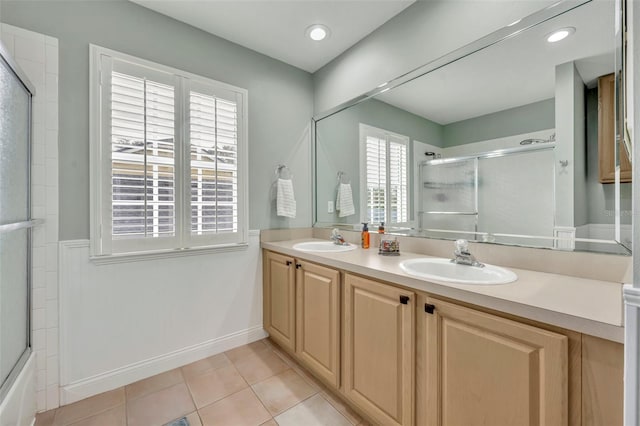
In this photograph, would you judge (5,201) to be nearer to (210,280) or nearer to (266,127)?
(210,280)

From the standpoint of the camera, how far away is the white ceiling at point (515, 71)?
1.11 meters

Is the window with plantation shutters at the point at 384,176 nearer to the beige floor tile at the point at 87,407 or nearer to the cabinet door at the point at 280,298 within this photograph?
the cabinet door at the point at 280,298

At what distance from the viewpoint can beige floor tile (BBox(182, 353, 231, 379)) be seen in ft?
6.27

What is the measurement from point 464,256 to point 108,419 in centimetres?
215

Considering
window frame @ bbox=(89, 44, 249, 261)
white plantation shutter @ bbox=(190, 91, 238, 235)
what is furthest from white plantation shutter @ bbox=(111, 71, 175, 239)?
white plantation shutter @ bbox=(190, 91, 238, 235)

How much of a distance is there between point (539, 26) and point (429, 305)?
1.41 meters

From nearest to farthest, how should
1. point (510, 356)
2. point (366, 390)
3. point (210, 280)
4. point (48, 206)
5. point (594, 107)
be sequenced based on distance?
point (510, 356) → point (594, 107) → point (366, 390) → point (48, 206) → point (210, 280)

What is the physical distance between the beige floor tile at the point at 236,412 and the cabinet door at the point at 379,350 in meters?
0.52

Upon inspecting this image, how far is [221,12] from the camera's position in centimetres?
190

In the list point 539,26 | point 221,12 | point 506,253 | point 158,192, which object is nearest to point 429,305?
point 506,253

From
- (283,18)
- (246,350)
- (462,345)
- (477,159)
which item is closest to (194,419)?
(246,350)

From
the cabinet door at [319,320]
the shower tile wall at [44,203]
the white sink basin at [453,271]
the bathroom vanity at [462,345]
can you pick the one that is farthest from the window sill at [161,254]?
the white sink basin at [453,271]

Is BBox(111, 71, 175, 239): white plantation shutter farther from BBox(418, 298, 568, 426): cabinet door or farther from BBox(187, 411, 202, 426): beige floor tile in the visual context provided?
BBox(418, 298, 568, 426): cabinet door

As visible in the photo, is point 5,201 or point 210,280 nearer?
point 5,201
